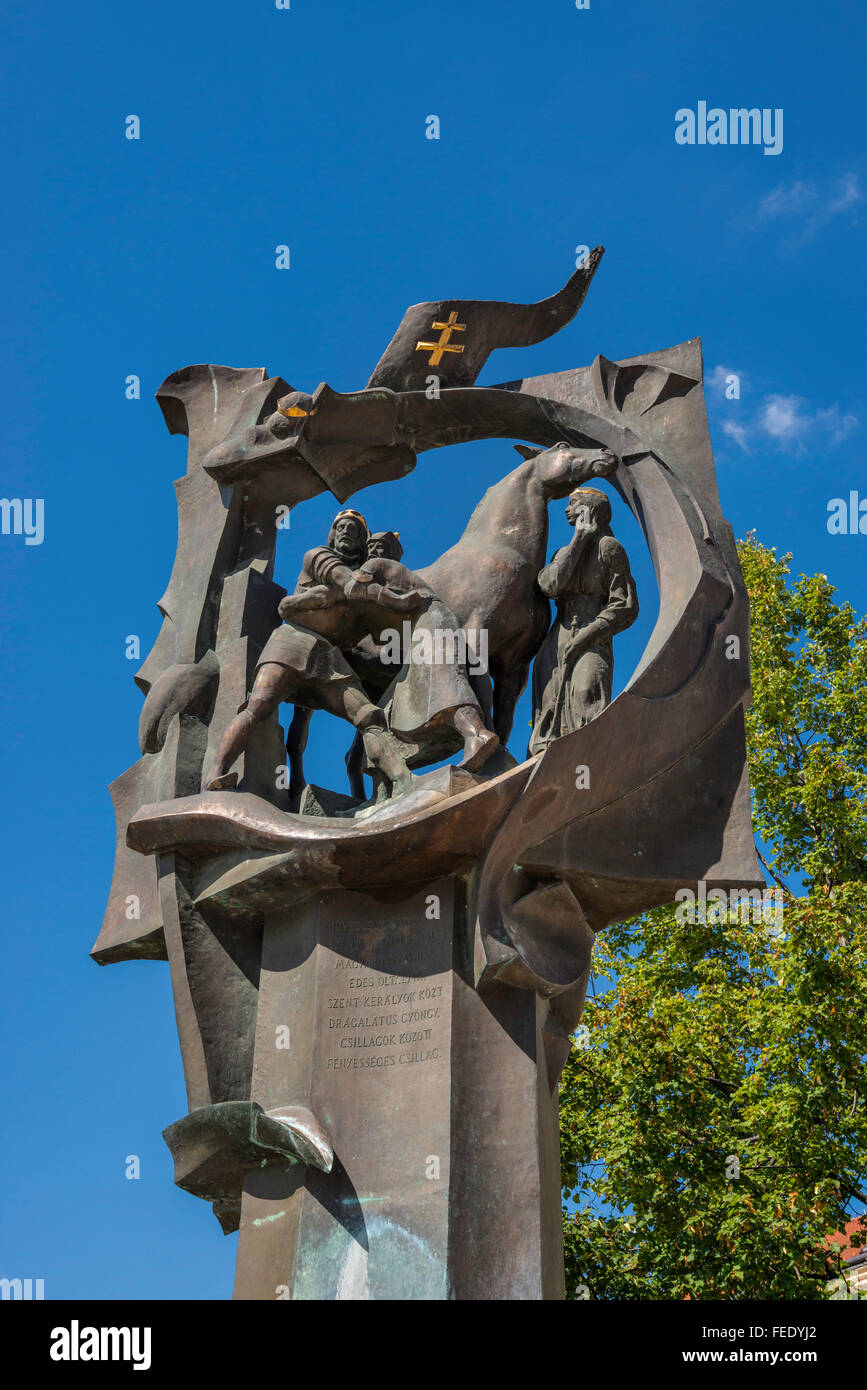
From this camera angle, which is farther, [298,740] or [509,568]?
[298,740]

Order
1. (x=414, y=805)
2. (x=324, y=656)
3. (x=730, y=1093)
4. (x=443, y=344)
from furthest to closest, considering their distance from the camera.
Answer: (x=730, y=1093), (x=443, y=344), (x=324, y=656), (x=414, y=805)

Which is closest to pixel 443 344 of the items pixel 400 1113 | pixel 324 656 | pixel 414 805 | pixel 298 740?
pixel 324 656

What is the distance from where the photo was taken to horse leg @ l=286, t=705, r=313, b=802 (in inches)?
418

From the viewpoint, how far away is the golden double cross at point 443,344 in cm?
1188

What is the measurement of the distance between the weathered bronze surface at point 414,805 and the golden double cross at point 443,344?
5 cm

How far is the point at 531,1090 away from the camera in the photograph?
8820mm

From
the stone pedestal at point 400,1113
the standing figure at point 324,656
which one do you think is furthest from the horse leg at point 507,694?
the stone pedestal at point 400,1113

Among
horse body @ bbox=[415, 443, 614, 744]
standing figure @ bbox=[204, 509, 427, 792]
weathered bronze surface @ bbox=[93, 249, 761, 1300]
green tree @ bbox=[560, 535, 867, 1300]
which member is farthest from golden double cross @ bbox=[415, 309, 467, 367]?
green tree @ bbox=[560, 535, 867, 1300]

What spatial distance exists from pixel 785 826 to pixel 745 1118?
14.7ft

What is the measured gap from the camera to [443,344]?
→ 11.9 m

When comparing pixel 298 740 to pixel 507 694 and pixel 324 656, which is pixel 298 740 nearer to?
pixel 324 656

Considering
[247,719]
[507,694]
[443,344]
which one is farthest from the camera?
[443,344]

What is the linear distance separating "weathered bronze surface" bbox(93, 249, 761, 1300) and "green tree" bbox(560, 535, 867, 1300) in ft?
21.5

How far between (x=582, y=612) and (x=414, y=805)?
2.13m
